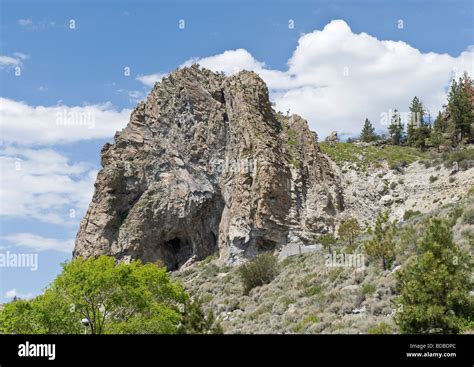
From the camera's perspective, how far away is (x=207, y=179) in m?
70.5

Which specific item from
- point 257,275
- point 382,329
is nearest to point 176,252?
point 257,275

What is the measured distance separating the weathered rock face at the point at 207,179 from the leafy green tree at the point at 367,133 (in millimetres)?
22706

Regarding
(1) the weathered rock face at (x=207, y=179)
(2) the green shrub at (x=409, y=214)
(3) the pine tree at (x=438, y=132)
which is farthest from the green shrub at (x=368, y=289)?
(3) the pine tree at (x=438, y=132)

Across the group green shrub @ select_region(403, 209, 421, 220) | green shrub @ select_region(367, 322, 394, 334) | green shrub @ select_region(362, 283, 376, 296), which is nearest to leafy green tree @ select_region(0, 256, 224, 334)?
green shrub @ select_region(367, 322, 394, 334)

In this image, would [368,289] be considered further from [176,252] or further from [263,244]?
[176,252]

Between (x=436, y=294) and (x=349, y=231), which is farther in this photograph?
(x=349, y=231)

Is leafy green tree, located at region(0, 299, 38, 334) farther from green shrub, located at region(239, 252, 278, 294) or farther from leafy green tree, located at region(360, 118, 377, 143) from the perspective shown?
leafy green tree, located at region(360, 118, 377, 143)

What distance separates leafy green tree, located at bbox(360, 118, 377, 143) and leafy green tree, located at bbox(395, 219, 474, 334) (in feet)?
244

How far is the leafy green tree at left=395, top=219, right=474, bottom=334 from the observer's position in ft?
64.4

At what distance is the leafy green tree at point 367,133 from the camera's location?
9477cm

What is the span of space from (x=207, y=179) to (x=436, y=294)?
170ft

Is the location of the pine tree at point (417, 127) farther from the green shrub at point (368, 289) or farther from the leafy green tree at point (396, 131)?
the green shrub at point (368, 289)
